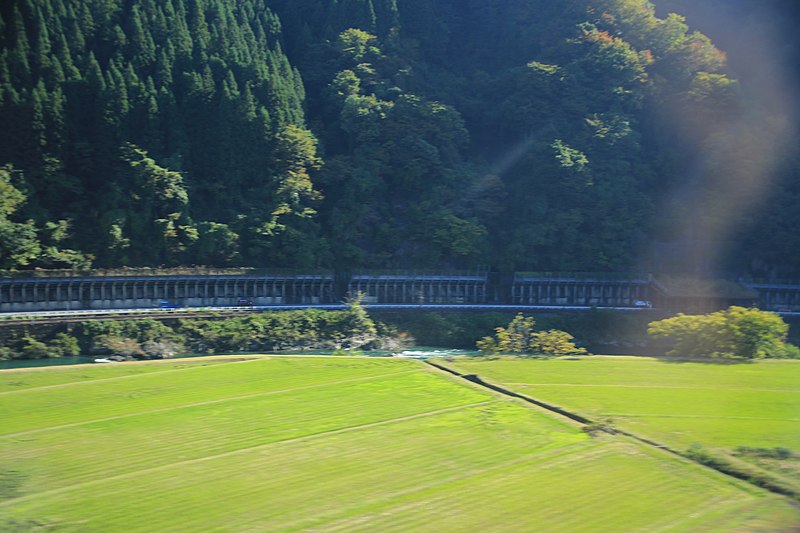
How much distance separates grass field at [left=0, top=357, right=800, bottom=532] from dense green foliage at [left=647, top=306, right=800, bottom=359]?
44.1ft

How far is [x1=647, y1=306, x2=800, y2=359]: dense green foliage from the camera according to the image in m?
29.4

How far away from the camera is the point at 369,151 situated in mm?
52344

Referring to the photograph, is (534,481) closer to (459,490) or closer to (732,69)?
(459,490)

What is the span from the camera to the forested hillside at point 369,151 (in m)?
45.2

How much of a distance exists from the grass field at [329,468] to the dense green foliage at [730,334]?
44.1ft

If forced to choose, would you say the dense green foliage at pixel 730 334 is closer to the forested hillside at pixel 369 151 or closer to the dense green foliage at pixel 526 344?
the dense green foliage at pixel 526 344

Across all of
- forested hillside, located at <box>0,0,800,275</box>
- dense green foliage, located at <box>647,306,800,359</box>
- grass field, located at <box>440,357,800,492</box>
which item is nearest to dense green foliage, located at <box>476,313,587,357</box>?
grass field, located at <box>440,357,800,492</box>

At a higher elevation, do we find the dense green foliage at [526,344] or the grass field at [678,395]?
the dense green foliage at [526,344]

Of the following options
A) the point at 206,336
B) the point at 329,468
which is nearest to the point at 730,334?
the point at 329,468

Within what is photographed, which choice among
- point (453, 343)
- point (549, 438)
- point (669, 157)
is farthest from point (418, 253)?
point (549, 438)

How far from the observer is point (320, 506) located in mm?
13391

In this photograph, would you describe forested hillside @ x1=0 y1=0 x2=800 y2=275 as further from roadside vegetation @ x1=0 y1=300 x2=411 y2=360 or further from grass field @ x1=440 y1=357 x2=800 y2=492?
grass field @ x1=440 y1=357 x2=800 y2=492

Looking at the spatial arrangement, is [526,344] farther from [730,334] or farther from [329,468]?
[329,468]

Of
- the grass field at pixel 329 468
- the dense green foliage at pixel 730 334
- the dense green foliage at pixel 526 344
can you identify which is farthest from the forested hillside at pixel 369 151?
the grass field at pixel 329 468
